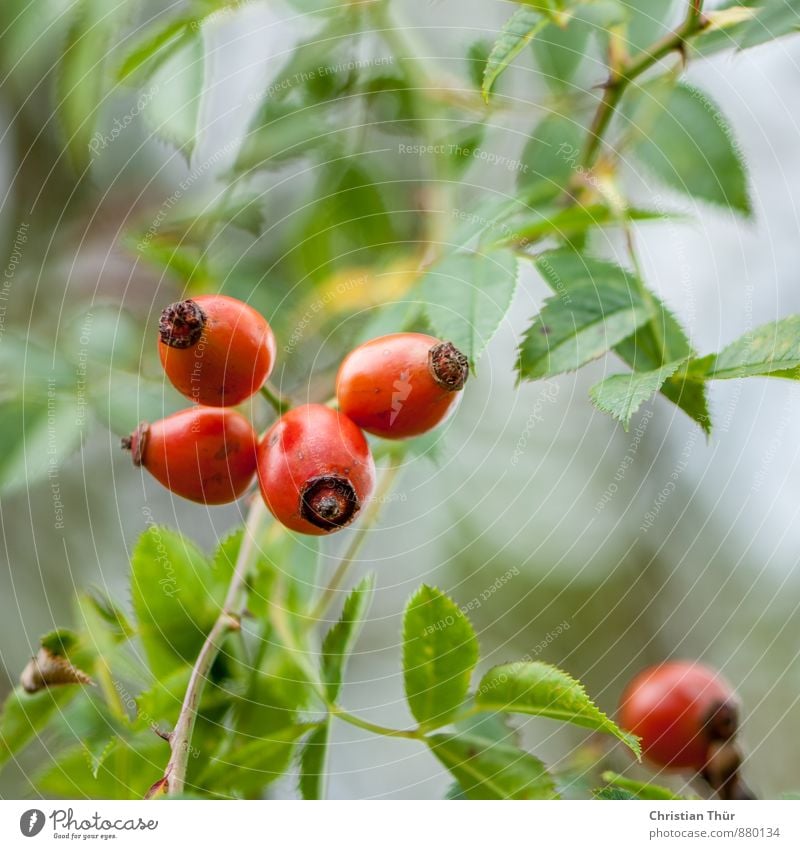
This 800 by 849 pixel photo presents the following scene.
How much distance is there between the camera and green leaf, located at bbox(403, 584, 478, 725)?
0.79 metres

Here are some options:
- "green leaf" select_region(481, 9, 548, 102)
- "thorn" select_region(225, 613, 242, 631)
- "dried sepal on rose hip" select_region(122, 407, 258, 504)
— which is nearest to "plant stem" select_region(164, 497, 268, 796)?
"thorn" select_region(225, 613, 242, 631)

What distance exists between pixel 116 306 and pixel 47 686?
0.46 meters

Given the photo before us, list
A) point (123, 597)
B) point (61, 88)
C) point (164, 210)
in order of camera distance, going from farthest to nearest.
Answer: point (164, 210)
point (61, 88)
point (123, 597)

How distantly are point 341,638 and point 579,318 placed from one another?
14.8 inches

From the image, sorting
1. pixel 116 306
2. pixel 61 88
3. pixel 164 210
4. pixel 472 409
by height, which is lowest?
pixel 472 409

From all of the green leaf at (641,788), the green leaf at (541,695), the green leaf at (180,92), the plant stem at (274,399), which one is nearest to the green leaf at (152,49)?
the green leaf at (180,92)

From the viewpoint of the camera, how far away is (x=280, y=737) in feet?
2.78

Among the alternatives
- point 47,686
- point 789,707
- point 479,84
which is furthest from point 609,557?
point 47,686

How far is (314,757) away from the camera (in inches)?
33.2

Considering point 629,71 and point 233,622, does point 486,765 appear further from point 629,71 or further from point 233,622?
point 629,71

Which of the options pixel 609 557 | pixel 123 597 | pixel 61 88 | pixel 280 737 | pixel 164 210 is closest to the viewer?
pixel 280 737

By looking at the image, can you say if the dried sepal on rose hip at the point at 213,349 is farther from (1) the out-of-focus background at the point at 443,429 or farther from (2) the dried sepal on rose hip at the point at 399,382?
(1) the out-of-focus background at the point at 443,429

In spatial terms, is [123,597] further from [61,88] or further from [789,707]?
[789,707]

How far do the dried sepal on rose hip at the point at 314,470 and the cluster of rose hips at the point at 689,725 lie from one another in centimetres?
55
